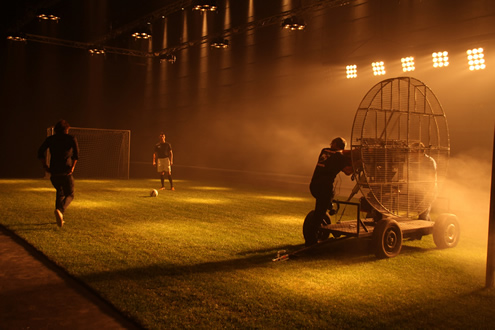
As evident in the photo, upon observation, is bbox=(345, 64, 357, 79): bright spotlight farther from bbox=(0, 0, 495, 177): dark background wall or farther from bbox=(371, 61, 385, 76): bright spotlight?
bbox=(371, 61, 385, 76): bright spotlight

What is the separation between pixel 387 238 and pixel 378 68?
Result: 10.4 metres

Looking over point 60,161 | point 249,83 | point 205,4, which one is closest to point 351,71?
point 205,4

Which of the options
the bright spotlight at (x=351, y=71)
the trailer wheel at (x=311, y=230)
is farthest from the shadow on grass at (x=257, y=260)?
the bright spotlight at (x=351, y=71)

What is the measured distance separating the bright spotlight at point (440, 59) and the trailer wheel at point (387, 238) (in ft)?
29.1

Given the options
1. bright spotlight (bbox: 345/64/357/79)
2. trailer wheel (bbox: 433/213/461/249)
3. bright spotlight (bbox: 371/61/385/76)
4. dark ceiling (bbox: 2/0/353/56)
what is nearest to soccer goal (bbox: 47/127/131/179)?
dark ceiling (bbox: 2/0/353/56)

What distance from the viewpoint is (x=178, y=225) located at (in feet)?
30.9

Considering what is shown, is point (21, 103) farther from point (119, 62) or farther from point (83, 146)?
point (119, 62)

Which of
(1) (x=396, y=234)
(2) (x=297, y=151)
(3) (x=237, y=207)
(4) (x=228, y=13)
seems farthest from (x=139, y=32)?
(1) (x=396, y=234)

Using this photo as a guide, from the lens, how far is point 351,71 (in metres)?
17.3

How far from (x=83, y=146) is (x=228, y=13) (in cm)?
1232

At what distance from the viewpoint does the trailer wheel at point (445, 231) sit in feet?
25.7

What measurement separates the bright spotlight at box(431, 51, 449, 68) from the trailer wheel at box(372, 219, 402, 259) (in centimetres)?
888

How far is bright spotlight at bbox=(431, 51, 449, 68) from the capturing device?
14.1 metres

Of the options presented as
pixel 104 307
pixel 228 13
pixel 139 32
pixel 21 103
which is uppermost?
pixel 228 13
